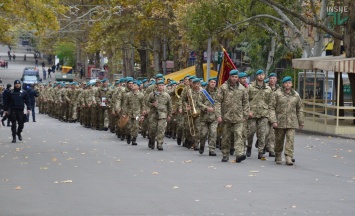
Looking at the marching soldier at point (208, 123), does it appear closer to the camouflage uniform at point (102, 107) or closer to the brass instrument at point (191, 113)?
the brass instrument at point (191, 113)

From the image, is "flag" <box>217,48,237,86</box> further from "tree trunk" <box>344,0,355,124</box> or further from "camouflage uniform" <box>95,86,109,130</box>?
"tree trunk" <box>344,0,355,124</box>

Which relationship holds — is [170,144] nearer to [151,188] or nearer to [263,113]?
[263,113]

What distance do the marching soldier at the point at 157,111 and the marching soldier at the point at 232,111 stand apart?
3.74 m

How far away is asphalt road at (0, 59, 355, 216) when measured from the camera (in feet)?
40.0

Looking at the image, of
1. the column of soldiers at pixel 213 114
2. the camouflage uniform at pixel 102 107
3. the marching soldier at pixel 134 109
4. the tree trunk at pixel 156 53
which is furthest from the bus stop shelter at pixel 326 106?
the tree trunk at pixel 156 53

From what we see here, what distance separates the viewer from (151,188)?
46.8 feet

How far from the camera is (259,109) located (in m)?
20.2

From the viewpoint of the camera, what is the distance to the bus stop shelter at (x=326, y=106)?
30.0 m

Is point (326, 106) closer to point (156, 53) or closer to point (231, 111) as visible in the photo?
point (231, 111)

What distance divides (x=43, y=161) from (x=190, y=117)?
Answer: 4.46 meters

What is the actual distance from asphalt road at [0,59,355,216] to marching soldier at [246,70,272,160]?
53 cm

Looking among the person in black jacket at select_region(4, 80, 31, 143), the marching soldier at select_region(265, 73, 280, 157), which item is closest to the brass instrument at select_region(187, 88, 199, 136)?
the marching soldier at select_region(265, 73, 280, 157)

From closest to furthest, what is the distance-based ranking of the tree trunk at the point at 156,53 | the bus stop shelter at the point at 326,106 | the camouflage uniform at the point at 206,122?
the camouflage uniform at the point at 206,122, the bus stop shelter at the point at 326,106, the tree trunk at the point at 156,53

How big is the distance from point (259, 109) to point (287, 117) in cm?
192
